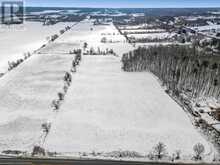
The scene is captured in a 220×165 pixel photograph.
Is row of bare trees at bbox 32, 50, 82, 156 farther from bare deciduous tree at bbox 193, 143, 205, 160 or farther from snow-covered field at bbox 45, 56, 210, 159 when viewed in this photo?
bare deciduous tree at bbox 193, 143, 205, 160

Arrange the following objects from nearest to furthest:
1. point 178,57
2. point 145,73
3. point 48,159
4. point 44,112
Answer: point 48,159 < point 44,112 < point 145,73 < point 178,57

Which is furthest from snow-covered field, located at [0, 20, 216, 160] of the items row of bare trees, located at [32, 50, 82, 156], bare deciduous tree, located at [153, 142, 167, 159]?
bare deciduous tree, located at [153, 142, 167, 159]

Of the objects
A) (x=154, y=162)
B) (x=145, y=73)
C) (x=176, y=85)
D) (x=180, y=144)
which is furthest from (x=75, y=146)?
(x=145, y=73)

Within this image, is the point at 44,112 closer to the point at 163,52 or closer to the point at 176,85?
the point at 176,85

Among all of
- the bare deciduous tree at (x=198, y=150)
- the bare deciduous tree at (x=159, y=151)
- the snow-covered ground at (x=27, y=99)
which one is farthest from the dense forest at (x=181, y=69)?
the bare deciduous tree at (x=159, y=151)

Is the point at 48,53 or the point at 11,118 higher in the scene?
the point at 48,53

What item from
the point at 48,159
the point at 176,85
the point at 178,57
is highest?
the point at 178,57
